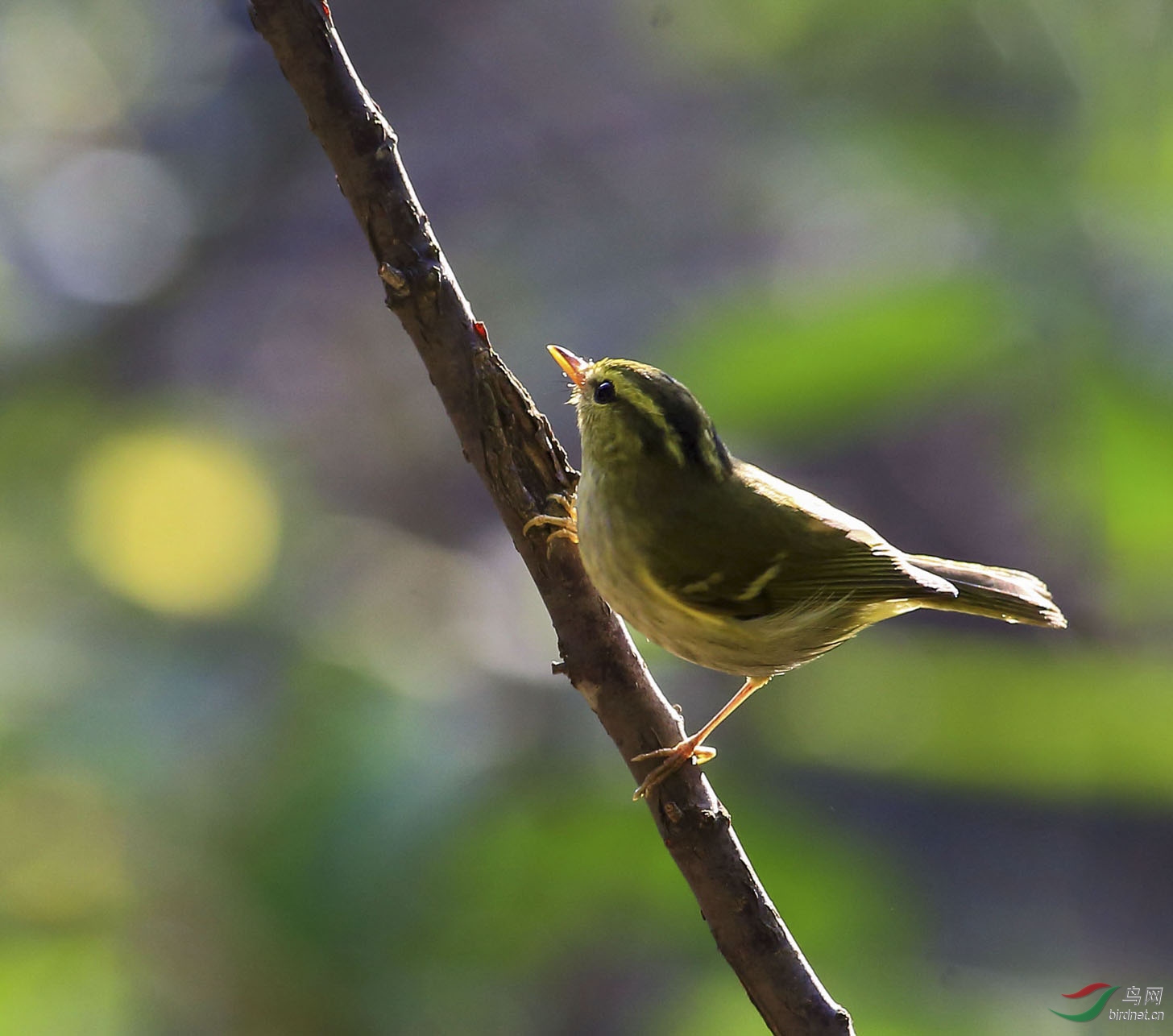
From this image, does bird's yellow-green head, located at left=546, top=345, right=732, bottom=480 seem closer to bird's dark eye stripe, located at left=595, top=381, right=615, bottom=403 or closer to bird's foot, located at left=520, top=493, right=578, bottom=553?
bird's dark eye stripe, located at left=595, top=381, right=615, bottom=403

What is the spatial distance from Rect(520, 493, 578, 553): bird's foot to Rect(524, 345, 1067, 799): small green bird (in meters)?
0.13

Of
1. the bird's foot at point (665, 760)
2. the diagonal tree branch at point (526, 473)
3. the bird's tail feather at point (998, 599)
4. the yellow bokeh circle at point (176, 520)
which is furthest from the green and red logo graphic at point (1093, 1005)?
the yellow bokeh circle at point (176, 520)

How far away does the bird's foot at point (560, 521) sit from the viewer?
1567mm

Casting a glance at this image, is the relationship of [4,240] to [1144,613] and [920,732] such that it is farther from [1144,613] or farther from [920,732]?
[1144,613]

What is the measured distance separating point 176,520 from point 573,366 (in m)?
1.58

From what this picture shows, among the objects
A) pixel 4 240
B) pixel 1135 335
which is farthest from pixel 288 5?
pixel 4 240

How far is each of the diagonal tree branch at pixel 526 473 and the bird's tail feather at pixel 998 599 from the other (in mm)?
686

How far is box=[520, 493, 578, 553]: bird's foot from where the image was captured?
1567 millimetres

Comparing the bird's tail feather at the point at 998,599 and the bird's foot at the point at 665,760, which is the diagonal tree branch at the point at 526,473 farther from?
the bird's tail feather at the point at 998,599

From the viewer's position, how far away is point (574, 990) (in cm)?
300

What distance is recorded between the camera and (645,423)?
6.27ft

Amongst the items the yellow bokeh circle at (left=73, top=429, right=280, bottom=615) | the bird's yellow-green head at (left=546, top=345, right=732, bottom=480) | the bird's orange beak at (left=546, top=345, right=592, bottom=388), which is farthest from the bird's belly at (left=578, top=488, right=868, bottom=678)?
the yellow bokeh circle at (left=73, top=429, right=280, bottom=615)

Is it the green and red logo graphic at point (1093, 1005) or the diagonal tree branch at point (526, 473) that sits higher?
the diagonal tree branch at point (526, 473)

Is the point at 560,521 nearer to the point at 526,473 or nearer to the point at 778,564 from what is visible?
the point at 526,473
